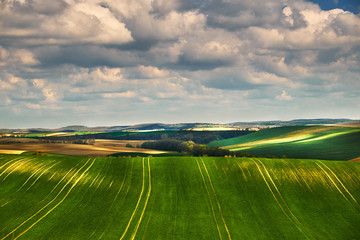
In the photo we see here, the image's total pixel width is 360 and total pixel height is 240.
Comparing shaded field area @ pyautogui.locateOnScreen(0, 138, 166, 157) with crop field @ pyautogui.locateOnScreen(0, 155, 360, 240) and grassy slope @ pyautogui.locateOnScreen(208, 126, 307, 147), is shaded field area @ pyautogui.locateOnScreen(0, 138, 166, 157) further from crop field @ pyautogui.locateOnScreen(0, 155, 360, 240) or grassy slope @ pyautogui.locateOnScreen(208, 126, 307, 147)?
grassy slope @ pyautogui.locateOnScreen(208, 126, 307, 147)

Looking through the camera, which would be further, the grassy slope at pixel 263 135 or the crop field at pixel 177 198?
the grassy slope at pixel 263 135

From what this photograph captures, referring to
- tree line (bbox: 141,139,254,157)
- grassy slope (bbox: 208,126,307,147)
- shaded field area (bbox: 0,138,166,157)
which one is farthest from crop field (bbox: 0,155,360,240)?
grassy slope (bbox: 208,126,307,147)

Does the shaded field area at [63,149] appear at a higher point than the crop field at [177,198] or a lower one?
higher

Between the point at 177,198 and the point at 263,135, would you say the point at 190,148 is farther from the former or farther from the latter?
the point at 177,198

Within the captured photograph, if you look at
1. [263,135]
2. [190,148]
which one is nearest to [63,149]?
[190,148]

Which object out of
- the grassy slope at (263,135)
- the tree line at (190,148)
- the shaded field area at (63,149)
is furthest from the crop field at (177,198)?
the grassy slope at (263,135)

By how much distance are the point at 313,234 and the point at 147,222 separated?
15832 mm

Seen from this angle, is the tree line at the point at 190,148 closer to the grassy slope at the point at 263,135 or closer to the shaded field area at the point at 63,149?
the shaded field area at the point at 63,149

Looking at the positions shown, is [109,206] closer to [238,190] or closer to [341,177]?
[238,190]

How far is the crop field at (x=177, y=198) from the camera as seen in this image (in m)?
32.7

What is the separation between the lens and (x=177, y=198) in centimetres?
4003

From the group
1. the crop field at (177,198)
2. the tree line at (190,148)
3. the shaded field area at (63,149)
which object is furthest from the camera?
the tree line at (190,148)

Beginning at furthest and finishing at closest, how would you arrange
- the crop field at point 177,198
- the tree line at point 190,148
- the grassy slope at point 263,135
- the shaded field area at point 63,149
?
the grassy slope at point 263,135 < the tree line at point 190,148 < the shaded field area at point 63,149 < the crop field at point 177,198

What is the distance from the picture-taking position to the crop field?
32.7 meters
